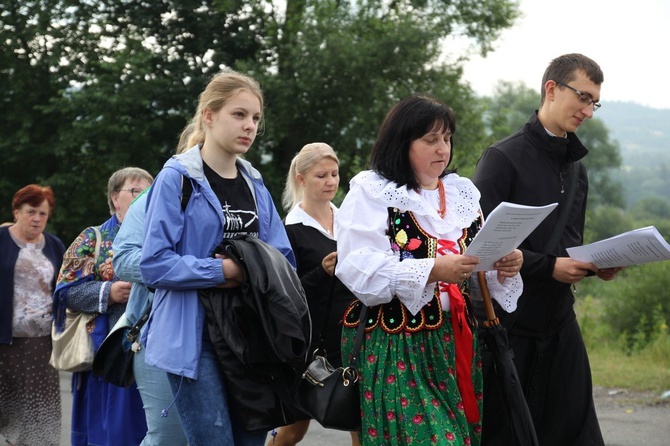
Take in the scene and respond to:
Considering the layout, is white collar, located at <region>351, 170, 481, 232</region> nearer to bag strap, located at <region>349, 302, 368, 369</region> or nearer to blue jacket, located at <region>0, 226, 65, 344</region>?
bag strap, located at <region>349, 302, 368, 369</region>

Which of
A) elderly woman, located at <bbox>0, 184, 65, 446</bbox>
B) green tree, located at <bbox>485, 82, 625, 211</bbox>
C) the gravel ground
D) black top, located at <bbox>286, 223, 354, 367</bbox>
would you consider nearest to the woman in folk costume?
black top, located at <bbox>286, 223, 354, 367</bbox>

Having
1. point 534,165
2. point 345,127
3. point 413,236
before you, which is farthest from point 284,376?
point 345,127

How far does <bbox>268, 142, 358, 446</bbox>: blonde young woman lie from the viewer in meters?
5.30

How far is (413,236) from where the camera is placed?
3.79m

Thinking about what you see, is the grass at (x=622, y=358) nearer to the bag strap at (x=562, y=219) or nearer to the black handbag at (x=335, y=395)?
the bag strap at (x=562, y=219)

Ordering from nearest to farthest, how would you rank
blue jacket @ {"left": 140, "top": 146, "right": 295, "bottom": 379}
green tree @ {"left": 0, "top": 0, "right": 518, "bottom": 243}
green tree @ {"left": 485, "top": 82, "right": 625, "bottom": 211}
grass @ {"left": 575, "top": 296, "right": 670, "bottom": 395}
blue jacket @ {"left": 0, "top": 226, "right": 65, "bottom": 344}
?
blue jacket @ {"left": 140, "top": 146, "right": 295, "bottom": 379}, blue jacket @ {"left": 0, "top": 226, "right": 65, "bottom": 344}, grass @ {"left": 575, "top": 296, "right": 670, "bottom": 395}, green tree @ {"left": 0, "top": 0, "right": 518, "bottom": 243}, green tree @ {"left": 485, "top": 82, "right": 625, "bottom": 211}

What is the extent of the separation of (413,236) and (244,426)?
0.99m

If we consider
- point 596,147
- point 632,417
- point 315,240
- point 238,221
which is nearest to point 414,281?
point 238,221

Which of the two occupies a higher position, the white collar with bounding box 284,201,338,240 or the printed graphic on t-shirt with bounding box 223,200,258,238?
the printed graphic on t-shirt with bounding box 223,200,258,238

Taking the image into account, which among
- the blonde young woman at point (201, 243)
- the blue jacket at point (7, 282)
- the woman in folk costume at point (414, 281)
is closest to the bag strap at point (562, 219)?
the woman in folk costume at point (414, 281)

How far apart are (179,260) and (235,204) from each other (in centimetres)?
41

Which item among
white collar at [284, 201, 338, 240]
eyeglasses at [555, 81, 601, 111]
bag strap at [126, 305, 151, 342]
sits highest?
eyeglasses at [555, 81, 601, 111]

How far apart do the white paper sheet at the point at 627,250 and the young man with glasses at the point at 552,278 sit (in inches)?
5.5

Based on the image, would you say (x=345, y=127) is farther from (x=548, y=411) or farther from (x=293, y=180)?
(x=548, y=411)
